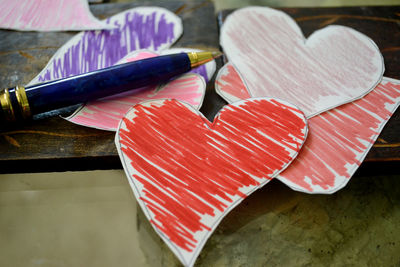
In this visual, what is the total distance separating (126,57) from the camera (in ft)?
2.24

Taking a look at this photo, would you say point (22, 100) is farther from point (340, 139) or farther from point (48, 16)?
point (340, 139)

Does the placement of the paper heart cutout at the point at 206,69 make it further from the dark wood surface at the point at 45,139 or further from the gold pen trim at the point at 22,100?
the gold pen trim at the point at 22,100

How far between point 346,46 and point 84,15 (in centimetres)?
55

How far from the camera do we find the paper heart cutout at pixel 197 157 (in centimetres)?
51

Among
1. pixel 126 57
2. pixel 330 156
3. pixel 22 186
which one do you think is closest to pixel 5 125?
pixel 22 186

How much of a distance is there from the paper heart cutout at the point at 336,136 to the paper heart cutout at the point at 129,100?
45 mm

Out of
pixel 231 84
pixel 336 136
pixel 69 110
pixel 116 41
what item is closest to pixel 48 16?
pixel 116 41

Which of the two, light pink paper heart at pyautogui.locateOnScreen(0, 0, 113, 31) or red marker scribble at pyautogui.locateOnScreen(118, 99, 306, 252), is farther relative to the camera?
light pink paper heart at pyautogui.locateOnScreen(0, 0, 113, 31)

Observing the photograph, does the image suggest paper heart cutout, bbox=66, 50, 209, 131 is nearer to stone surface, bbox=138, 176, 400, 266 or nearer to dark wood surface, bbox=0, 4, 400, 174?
dark wood surface, bbox=0, 4, 400, 174

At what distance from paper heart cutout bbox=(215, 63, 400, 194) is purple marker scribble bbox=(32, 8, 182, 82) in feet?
0.56

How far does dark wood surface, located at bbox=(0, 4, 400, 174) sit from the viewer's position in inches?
22.6

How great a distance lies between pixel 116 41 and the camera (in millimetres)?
725

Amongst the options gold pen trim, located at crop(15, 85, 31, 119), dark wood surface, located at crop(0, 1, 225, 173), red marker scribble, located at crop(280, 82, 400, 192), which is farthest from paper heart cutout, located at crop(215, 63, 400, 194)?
gold pen trim, located at crop(15, 85, 31, 119)

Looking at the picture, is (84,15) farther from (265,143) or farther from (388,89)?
(388,89)
